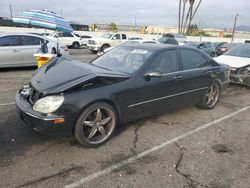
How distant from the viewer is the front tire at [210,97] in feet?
17.4

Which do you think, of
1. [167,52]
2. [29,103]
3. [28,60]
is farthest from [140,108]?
[28,60]

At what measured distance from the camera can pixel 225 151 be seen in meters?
3.61

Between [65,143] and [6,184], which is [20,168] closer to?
[6,184]

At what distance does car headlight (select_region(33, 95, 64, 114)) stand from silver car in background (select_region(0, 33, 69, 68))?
18.1ft

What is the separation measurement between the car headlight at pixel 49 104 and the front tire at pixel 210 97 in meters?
3.37

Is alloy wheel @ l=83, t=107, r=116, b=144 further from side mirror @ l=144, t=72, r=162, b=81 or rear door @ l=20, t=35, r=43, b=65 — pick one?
rear door @ l=20, t=35, r=43, b=65

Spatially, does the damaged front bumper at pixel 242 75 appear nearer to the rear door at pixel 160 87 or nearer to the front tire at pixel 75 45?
the rear door at pixel 160 87

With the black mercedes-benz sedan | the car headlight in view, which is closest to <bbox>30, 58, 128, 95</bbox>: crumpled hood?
the black mercedes-benz sedan

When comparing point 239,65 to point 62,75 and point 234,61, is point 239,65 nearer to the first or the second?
point 234,61

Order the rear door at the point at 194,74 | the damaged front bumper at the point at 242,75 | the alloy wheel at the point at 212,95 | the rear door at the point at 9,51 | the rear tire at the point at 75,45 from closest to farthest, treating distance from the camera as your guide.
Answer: the rear door at the point at 194,74 < the alloy wheel at the point at 212,95 < the damaged front bumper at the point at 242,75 < the rear door at the point at 9,51 < the rear tire at the point at 75,45

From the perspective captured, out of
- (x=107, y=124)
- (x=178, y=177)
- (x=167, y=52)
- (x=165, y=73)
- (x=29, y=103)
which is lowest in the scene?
(x=178, y=177)

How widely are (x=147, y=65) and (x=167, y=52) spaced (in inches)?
26.3

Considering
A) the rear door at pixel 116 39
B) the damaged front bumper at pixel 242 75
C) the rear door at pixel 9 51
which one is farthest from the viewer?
the rear door at pixel 116 39

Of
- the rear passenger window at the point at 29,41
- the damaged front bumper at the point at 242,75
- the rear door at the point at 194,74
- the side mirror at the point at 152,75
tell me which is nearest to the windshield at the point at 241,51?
the damaged front bumper at the point at 242,75
